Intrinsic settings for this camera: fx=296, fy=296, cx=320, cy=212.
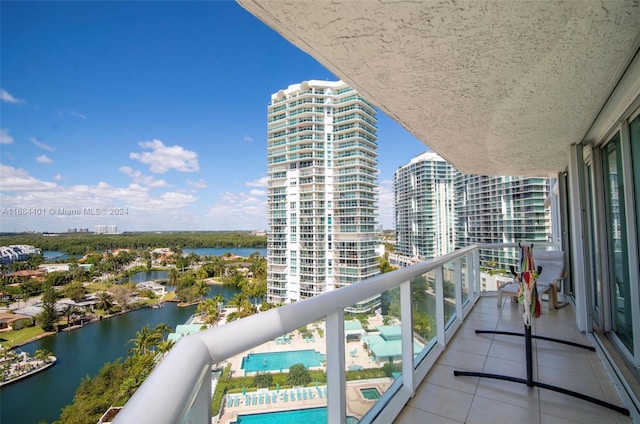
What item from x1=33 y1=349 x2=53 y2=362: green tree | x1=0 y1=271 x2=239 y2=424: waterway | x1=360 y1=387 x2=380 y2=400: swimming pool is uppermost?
x1=360 y1=387 x2=380 y2=400: swimming pool

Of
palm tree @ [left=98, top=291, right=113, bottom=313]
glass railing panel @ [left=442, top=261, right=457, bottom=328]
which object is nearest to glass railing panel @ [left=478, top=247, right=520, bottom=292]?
glass railing panel @ [left=442, top=261, right=457, bottom=328]

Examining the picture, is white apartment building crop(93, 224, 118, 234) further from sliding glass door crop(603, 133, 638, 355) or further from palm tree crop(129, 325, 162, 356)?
sliding glass door crop(603, 133, 638, 355)

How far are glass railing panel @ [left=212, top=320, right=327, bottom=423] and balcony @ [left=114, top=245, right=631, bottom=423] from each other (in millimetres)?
10

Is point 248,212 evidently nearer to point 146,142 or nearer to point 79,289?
point 146,142

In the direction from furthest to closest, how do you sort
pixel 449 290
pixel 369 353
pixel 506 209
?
pixel 506 209 < pixel 449 290 < pixel 369 353

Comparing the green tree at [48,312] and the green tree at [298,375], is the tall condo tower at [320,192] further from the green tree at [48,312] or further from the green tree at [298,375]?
the green tree at [298,375]

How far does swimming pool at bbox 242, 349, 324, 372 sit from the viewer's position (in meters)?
1.01

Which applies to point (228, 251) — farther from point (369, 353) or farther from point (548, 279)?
point (369, 353)

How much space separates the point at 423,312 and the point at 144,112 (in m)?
50.7

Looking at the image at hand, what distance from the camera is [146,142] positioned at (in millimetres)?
47000

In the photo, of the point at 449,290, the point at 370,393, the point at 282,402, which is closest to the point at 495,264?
the point at 449,290

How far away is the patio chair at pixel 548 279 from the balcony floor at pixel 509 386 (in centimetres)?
106

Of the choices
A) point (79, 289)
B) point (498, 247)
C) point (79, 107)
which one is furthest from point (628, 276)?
point (79, 107)

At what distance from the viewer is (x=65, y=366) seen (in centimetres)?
1572
